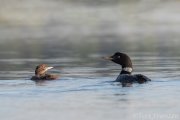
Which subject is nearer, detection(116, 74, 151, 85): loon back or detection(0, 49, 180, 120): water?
→ detection(0, 49, 180, 120): water

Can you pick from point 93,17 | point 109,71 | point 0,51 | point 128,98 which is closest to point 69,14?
point 93,17

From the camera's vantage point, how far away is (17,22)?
111250 millimetres

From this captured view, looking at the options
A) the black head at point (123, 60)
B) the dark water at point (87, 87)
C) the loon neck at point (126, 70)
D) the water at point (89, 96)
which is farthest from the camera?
the black head at point (123, 60)

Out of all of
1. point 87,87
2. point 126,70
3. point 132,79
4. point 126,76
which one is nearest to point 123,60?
point 126,70

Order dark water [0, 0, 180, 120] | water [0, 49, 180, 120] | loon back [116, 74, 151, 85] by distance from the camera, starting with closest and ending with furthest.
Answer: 1. water [0, 49, 180, 120]
2. dark water [0, 0, 180, 120]
3. loon back [116, 74, 151, 85]

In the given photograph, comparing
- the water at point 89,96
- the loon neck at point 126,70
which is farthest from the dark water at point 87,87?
the loon neck at point 126,70

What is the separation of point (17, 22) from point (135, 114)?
88.5 meters

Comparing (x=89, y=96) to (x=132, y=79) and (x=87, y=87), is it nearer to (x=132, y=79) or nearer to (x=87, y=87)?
(x=87, y=87)

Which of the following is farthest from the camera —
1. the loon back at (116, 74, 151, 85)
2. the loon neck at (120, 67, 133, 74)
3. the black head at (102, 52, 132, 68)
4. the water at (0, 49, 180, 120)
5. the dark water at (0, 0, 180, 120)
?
the black head at (102, 52, 132, 68)

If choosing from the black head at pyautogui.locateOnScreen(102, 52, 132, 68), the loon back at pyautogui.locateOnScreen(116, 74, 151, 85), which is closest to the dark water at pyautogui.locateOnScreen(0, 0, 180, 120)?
the loon back at pyautogui.locateOnScreen(116, 74, 151, 85)

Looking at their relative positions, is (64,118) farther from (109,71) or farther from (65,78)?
(109,71)

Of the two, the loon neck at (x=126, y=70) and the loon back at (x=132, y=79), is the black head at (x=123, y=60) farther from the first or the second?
the loon back at (x=132, y=79)

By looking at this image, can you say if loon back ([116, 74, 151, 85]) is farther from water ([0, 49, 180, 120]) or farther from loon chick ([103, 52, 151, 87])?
water ([0, 49, 180, 120])

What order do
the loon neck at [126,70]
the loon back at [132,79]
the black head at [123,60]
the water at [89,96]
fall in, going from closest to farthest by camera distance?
the water at [89,96]
the loon back at [132,79]
the loon neck at [126,70]
the black head at [123,60]
